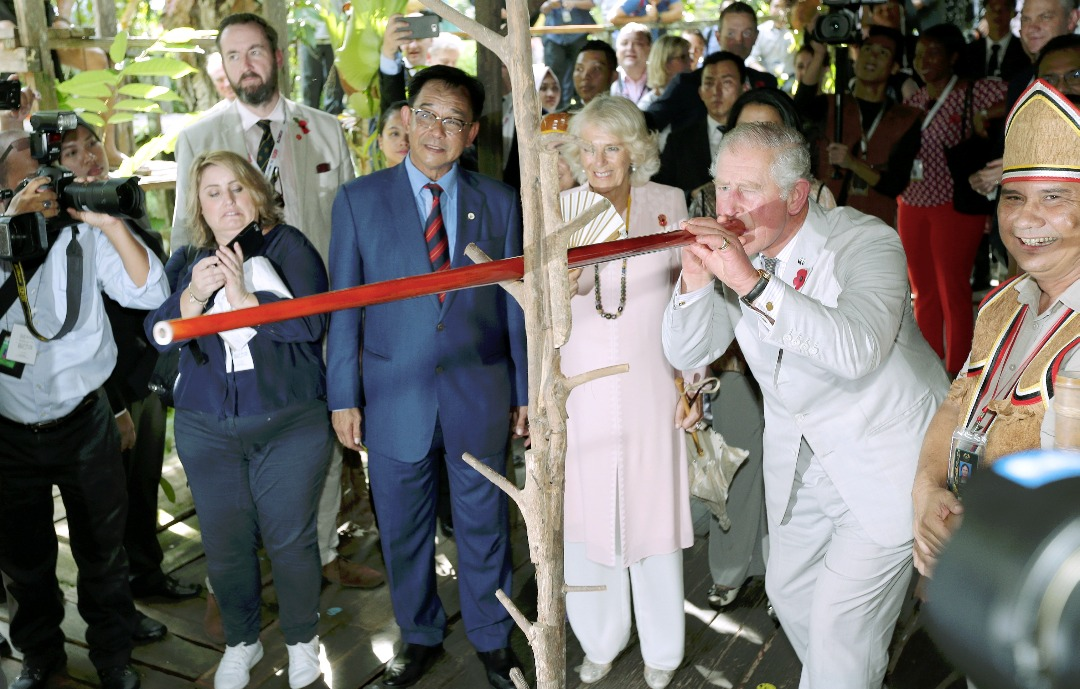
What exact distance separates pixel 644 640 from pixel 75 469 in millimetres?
1624

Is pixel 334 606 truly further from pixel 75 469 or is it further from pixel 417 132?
pixel 417 132

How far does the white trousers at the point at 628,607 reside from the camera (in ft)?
9.60

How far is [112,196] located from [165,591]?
1.52 m

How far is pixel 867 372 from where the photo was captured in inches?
85.2

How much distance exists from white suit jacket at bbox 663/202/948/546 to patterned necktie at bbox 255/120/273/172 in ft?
5.62

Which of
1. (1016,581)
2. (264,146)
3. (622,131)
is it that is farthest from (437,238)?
(1016,581)

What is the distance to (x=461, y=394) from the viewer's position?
111 inches

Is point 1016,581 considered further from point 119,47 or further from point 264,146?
point 119,47

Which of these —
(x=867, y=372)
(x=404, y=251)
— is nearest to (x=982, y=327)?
(x=867, y=372)

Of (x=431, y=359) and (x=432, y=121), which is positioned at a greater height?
(x=432, y=121)

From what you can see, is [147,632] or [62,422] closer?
[62,422]

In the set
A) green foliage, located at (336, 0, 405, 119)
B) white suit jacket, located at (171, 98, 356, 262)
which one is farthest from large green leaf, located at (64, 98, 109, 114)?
green foliage, located at (336, 0, 405, 119)

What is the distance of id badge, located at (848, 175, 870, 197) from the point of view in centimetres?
471

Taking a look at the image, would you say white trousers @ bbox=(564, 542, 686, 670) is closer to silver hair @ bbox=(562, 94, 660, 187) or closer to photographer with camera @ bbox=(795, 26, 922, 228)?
silver hair @ bbox=(562, 94, 660, 187)
